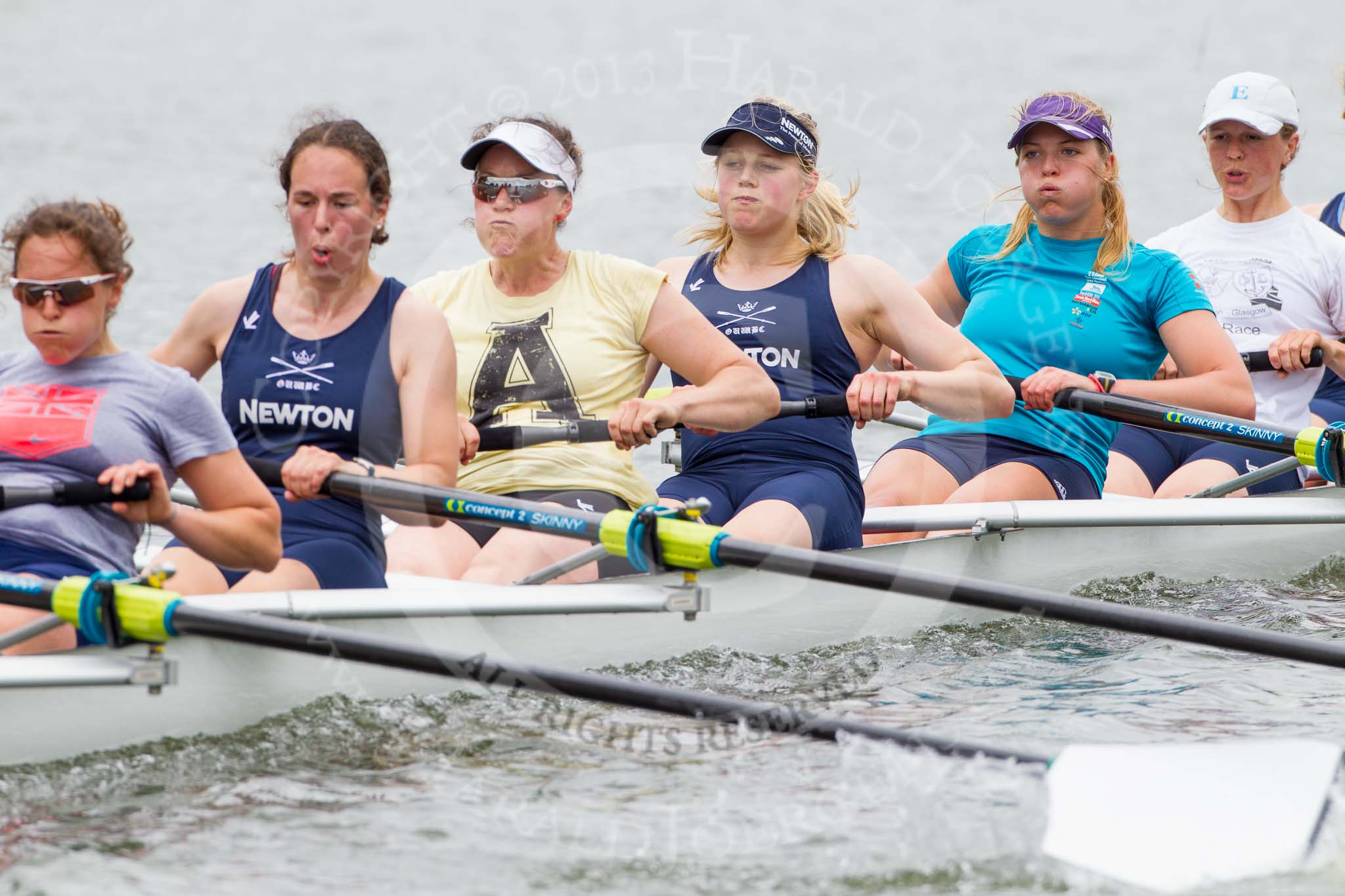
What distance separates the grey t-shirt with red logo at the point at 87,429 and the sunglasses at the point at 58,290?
141 mm

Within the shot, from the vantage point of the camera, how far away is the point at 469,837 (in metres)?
3.00

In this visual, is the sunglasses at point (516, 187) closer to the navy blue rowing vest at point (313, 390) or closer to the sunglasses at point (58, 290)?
the navy blue rowing vest at point (313, 390)

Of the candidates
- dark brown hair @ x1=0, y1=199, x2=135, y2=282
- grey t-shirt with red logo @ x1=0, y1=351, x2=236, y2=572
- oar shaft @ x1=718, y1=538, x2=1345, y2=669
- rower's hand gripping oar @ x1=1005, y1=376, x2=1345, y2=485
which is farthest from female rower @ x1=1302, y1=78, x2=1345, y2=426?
dark brown hair @ x1=0, y1=199, x2=135, y2=282

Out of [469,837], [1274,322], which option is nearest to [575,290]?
[469,837]

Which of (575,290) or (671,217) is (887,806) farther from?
(671,217)

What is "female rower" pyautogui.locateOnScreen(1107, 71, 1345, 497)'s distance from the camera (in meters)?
5.69

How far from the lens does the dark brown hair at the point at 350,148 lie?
3430 mm

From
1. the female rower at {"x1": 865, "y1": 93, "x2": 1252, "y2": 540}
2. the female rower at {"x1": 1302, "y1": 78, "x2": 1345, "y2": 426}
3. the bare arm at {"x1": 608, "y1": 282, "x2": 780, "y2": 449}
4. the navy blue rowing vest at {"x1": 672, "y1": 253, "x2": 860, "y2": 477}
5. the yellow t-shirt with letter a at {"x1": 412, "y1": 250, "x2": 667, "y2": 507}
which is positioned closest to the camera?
the bare arm at {"x1": 608, "y1": 282, "x2": 780, "y2": 449}

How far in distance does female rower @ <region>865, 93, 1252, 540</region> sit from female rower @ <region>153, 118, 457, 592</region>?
177cm

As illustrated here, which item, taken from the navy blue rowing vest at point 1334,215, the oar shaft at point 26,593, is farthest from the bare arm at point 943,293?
the oar shaft at point 26,593

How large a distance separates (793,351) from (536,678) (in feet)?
5.51

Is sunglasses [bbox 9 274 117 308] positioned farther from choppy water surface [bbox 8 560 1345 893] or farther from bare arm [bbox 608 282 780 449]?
bare arm [bbox 608 282 780 449]

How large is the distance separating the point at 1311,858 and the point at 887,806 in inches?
30.5

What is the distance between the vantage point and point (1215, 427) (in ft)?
15.5
